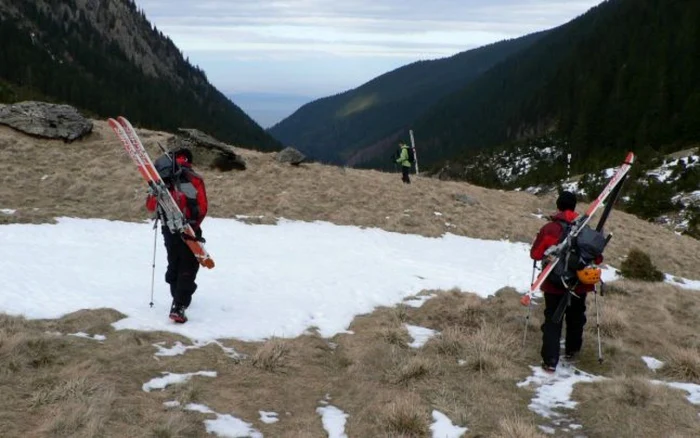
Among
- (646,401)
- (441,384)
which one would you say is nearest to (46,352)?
(441,384)

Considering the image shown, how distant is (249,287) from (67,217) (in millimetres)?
7422

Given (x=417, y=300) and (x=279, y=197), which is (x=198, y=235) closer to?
(x=417, y=300)

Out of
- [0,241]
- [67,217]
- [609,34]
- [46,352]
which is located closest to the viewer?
[46,352]

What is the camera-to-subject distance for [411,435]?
5.99m

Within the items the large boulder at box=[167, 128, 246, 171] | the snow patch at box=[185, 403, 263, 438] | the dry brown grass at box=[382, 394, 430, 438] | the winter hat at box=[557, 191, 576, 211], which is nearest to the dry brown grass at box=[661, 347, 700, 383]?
the winter hat at box=[557, 191, 576, 211]

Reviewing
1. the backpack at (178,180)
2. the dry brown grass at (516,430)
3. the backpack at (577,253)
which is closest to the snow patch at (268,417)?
the dry brown grass at (516,430)

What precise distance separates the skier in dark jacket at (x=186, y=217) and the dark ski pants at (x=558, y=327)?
17.8 ft

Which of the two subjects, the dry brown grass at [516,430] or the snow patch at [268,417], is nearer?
the dry brown grass at [516,430]

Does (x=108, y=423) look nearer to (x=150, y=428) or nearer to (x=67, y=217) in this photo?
(x=150, y=428)

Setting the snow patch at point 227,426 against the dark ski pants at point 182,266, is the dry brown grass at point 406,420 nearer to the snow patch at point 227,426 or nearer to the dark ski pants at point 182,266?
the snow patch at point 227,426

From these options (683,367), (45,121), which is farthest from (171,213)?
(45,121)

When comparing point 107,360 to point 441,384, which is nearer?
point 107,360

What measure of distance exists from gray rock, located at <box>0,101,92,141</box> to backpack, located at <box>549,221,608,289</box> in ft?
69.4

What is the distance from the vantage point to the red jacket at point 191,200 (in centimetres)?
844
